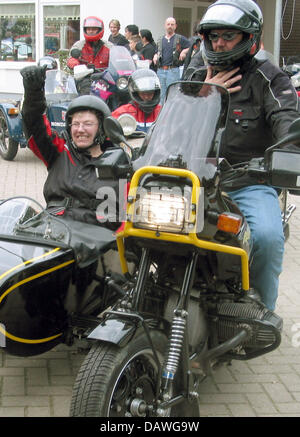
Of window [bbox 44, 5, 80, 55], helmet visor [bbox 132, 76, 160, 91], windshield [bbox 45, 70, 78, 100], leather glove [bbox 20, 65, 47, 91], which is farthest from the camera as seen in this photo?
window [bbox 44, 5, 80, 55]

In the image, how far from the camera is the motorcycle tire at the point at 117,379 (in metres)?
2.53

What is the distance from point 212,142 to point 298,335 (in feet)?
7.01

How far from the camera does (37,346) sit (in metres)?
3.44

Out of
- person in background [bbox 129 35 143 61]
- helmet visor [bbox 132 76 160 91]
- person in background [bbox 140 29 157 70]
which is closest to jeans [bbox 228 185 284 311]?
helmet visor [bbox 132 76 160 91]

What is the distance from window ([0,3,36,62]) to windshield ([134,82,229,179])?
1773 cm

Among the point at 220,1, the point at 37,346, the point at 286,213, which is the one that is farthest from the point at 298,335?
the point at 220,1

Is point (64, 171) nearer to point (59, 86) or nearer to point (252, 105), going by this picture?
point (252, 105)

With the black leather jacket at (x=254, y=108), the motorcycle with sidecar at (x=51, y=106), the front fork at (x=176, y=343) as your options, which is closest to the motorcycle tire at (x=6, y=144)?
the motorcycle with sidecar at (x=51, y=106)

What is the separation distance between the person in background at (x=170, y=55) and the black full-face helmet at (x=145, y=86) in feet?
17.1

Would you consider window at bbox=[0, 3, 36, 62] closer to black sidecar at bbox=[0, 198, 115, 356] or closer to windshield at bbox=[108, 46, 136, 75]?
windshield at bbox=[108, 46, 136, 75]

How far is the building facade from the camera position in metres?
17.2

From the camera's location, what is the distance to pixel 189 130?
2.93 metres

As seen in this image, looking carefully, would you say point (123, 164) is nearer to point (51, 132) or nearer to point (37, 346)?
point (37, 346)

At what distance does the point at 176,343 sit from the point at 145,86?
229 inches
